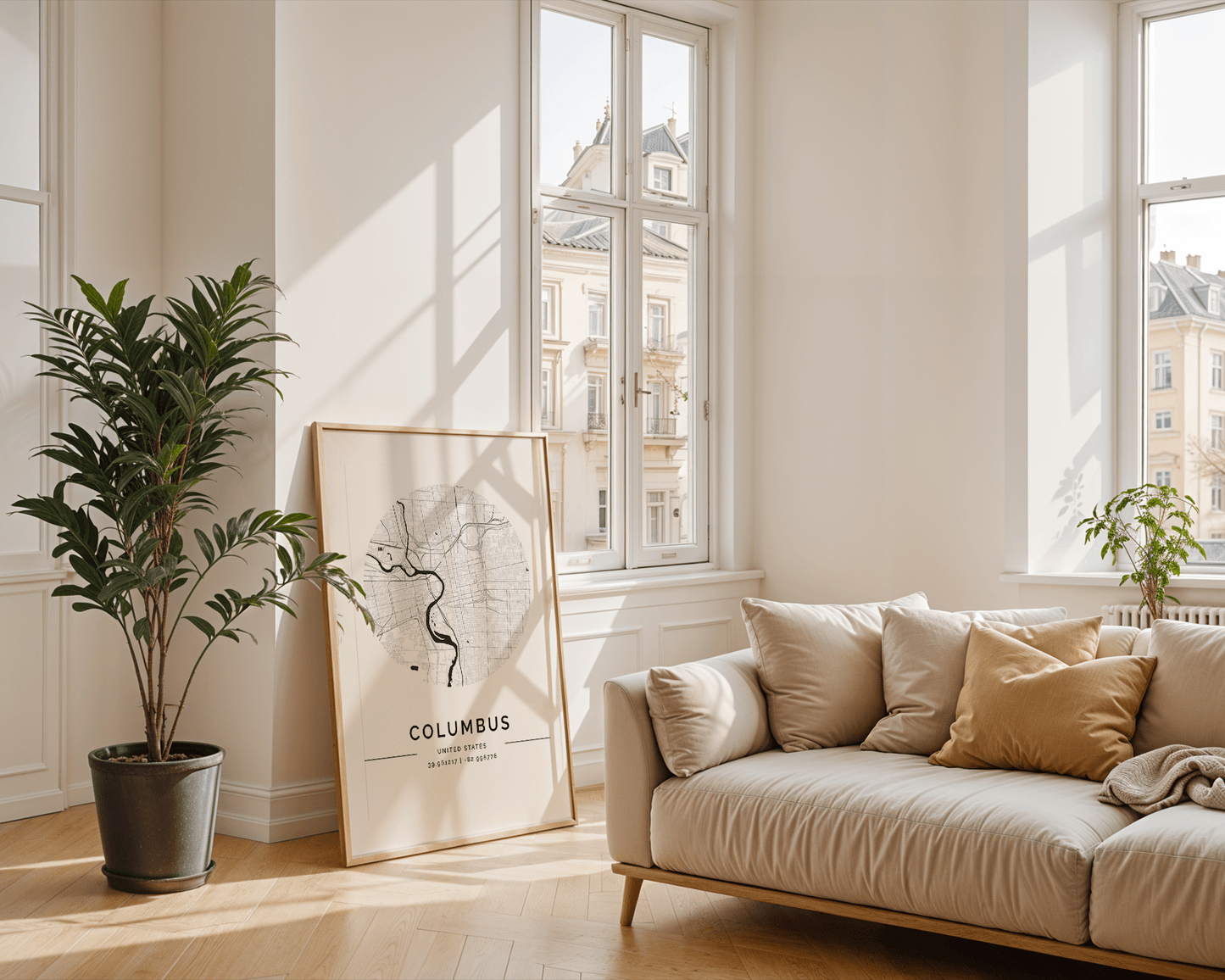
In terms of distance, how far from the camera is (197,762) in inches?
139

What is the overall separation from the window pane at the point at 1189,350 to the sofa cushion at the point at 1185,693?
72.7 inches

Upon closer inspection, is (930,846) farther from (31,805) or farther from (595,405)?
(31,805)

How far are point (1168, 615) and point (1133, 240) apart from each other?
1.56 meters

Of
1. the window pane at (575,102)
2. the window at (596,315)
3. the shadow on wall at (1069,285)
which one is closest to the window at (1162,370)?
the shadow on wall at (1069,285)

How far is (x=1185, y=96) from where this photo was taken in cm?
496

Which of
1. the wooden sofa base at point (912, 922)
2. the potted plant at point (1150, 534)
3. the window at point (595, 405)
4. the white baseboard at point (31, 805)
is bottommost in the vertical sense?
the white baseboard at point (31, 805)

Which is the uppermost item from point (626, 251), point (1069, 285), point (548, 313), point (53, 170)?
point (53, 170)

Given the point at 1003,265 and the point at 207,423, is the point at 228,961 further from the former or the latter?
the point at 1003,265

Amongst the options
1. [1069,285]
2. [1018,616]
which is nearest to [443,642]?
[1018,616]

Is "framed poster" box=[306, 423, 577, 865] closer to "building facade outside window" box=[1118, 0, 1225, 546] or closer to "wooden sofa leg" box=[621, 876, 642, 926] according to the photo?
"wooden sofa leg" box=[621, 876, 642, 926]

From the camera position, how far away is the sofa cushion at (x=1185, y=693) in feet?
10.1

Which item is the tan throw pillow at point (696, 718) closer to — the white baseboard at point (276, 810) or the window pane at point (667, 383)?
the white baseboard at point (276, 810)

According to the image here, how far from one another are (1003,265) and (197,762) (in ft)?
11.4

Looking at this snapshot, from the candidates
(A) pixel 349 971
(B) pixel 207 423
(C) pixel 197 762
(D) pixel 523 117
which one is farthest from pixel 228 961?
(D) pixel 523 117
